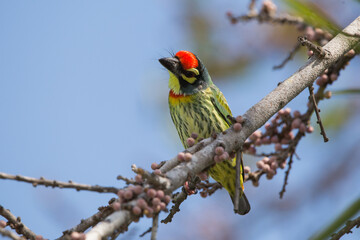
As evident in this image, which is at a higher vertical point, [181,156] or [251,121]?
[251,121]

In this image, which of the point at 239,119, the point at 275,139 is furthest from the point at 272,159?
the point at 239,119

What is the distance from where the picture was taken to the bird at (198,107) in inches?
127

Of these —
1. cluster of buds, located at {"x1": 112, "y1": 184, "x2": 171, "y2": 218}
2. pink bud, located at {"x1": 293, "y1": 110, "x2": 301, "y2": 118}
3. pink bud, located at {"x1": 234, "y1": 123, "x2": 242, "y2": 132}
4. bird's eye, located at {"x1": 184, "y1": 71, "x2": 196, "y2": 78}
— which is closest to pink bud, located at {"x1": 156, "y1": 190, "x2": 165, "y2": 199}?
cluster of buds, located at {"x1": 112, "y1": 184, "x2": 171, "y2": 218}

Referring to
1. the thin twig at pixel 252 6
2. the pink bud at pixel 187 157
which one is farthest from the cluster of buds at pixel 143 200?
the thin twig at pixel 252 6

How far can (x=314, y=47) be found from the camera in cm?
218

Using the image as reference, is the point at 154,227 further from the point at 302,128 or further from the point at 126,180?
the point at 302,128

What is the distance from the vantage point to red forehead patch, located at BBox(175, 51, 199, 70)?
3527 mm

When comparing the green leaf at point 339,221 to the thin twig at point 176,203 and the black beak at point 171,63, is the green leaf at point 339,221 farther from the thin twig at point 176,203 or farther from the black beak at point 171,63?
the black beak at point 171,63

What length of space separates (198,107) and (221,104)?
0.20 metres

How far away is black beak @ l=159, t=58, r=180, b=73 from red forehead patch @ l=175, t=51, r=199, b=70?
0.04 meters

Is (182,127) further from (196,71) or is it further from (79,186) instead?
(79,186)

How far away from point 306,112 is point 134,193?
1.81 meters

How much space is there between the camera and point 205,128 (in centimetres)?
322

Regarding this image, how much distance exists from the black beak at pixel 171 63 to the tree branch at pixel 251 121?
140 cm
